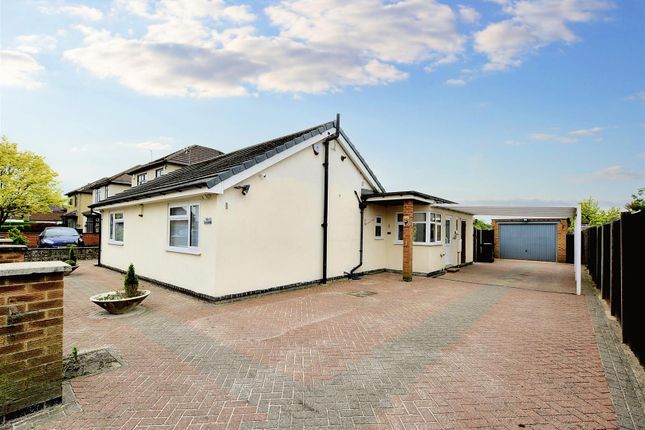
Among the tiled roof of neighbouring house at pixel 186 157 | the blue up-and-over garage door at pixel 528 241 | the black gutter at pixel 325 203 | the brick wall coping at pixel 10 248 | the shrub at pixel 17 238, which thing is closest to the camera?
the brick wall coping at pixel 10 248

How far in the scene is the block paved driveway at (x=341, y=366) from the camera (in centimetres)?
309

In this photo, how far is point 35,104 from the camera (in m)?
10.5

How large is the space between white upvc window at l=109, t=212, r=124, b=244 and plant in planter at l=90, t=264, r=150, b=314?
23.2ft

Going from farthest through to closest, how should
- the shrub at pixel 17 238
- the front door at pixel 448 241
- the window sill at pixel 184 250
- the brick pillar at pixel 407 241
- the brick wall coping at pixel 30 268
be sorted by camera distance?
the shrub at pixel 17 238 → the front door at pixel 448 241 → the brick pillar at pixel 407 241 → the window sill at pixel 184 250 → the brick wall coping at pixel 30 268

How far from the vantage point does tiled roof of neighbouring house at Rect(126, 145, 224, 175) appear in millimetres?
21922

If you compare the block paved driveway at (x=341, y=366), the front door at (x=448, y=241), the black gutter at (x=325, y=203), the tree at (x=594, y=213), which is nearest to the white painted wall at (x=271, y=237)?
the black gutter at (x=325, y=203)

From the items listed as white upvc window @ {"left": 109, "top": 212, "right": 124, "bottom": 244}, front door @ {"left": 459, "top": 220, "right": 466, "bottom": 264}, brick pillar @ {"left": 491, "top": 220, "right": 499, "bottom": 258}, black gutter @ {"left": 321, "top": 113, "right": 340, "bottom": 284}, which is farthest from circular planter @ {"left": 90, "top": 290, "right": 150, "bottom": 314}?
brick pillar @ {"left": 491, "top": 220, "right": 499, "bottom": 258}

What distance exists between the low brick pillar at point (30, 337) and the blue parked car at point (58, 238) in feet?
61.7

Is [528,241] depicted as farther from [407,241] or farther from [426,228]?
[407,241]

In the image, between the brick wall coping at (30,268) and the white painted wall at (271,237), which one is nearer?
the brick wall coping at (30,268)

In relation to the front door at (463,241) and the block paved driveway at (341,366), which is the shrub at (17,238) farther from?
the front door at (463,241)

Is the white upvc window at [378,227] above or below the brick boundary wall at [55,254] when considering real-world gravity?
above

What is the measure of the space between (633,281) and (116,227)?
16.5m

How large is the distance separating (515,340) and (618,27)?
9628 mm
